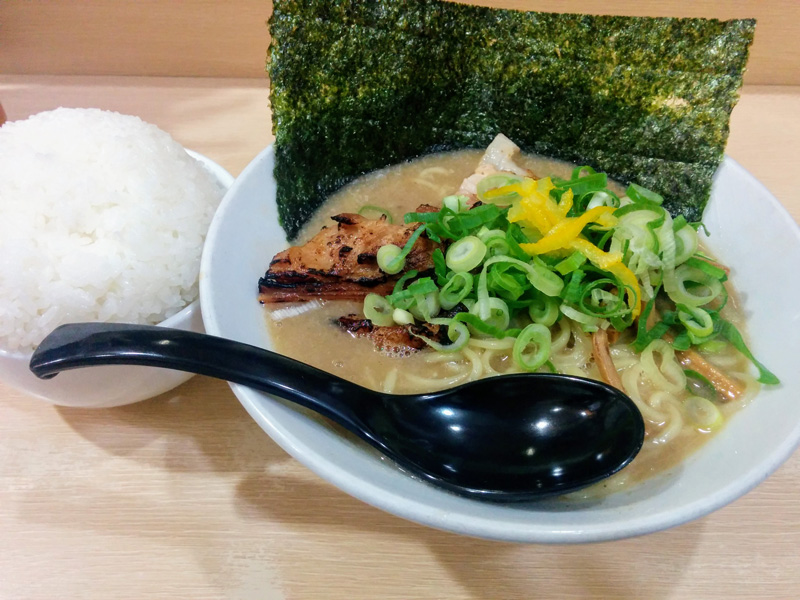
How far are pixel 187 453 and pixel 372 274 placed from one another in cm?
60

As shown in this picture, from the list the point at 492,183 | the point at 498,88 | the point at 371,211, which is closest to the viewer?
the point at 492,183

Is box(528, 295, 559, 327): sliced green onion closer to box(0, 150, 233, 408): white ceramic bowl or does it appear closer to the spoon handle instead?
the spoon handle

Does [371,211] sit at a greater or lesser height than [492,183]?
lesser

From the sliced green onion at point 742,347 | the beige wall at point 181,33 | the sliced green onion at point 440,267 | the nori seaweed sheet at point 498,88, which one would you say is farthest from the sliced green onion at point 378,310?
the beige wall at point 181,33

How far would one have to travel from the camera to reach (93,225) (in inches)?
49.0

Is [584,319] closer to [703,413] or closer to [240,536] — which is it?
[703,413]

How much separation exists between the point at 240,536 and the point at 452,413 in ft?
1.77

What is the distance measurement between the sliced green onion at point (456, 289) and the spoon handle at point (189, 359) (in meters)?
0.33

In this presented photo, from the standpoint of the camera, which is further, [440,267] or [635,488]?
[440,267]

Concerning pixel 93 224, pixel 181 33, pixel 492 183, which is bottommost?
pixel 93 224

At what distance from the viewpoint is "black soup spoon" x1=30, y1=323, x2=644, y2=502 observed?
2.96 ft

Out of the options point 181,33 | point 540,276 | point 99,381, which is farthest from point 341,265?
point 181,33

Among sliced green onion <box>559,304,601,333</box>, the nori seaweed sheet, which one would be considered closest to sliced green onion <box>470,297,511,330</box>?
sliced green onion <box>559,304,601,333</box>

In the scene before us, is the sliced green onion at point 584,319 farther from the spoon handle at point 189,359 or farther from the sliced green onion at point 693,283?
the spoon handle at point 189,359
